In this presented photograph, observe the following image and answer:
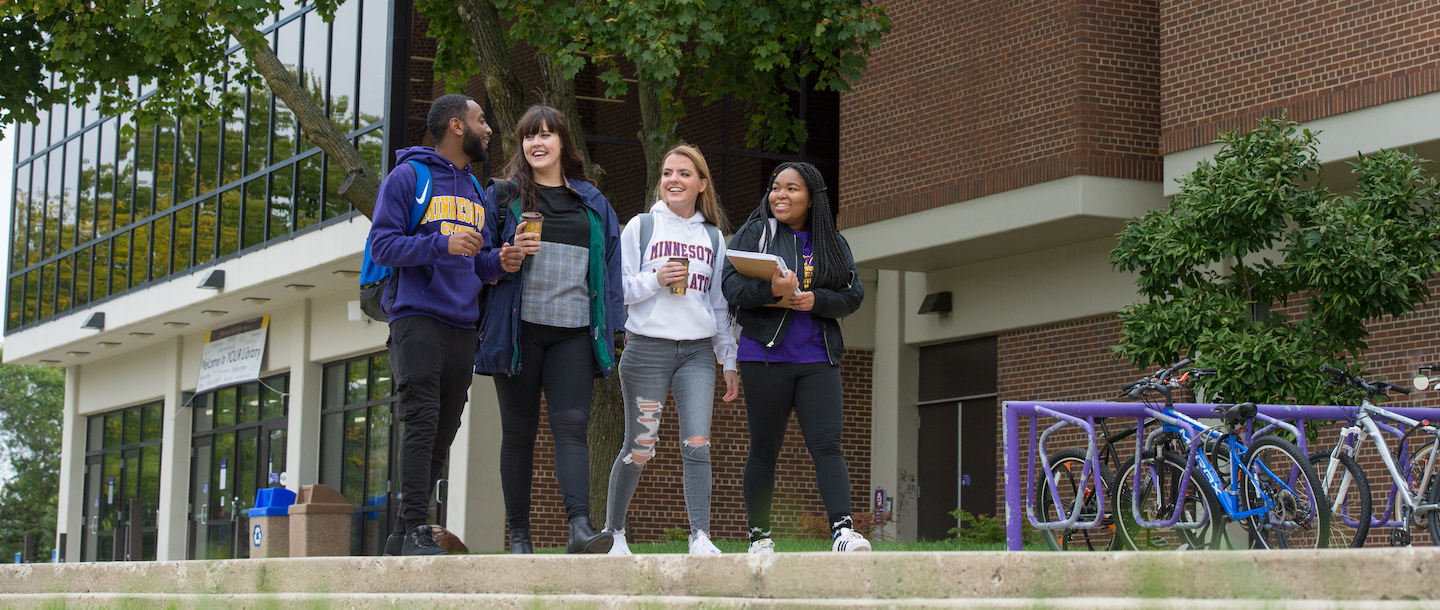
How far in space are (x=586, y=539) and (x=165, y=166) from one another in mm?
21469

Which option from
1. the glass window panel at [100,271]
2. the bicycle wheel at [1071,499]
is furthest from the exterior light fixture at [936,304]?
the glass window panel at [100,271]

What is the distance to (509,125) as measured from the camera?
51.9 ft

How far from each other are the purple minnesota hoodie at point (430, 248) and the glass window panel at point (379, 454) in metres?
15.7

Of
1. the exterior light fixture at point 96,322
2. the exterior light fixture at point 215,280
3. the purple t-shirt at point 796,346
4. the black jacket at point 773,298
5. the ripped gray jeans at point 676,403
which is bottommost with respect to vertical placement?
the ripped gray jeans at point 676,403

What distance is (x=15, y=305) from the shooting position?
3106 cm

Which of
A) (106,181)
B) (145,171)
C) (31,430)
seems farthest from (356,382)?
(31,430)

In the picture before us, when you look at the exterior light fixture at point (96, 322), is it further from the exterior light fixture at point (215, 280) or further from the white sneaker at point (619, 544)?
the white sneaker at point (619, 544)

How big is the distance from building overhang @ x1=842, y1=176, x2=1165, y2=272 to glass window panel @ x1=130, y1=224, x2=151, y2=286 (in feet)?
42.6

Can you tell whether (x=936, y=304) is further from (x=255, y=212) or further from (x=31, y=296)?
(x=31, y=296)

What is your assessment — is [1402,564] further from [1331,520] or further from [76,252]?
[76,252]

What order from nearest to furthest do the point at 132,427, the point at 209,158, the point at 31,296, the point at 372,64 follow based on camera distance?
the point at 372,64 < the point at 209,158 < the point at 132,427 < the point at 31,296

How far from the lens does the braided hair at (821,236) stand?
6992 mm

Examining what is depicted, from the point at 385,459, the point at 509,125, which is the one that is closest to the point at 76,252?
the point at 385,459

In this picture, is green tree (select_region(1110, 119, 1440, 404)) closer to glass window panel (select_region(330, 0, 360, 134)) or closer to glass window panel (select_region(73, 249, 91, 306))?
glass window panel (select_region(330, 0, 360, 134))
